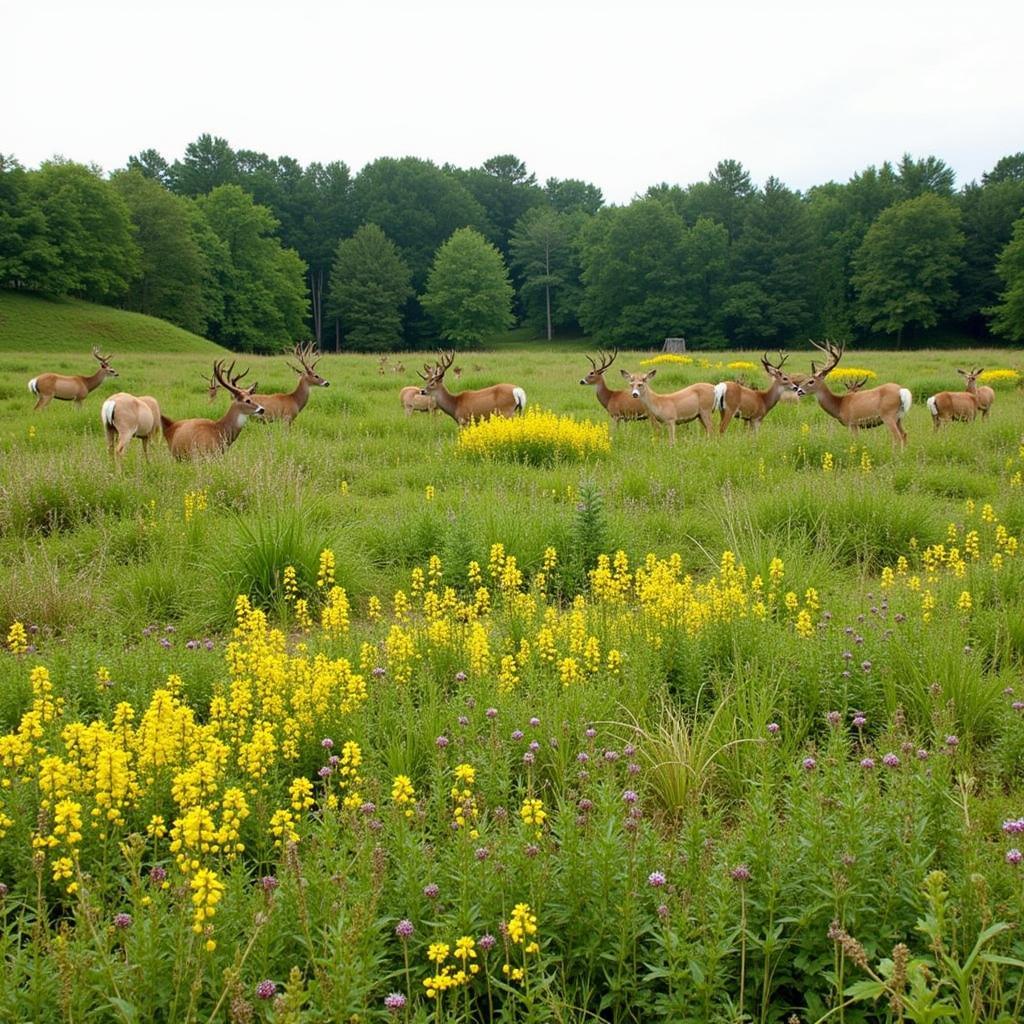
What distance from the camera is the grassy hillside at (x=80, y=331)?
1427 inches

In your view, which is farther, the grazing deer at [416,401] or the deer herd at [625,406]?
the grazing deer at [416,401]

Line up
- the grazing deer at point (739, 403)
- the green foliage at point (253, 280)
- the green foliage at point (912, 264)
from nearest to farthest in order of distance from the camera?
the grazing deer at point (739, 403)
the green foliage at point (912, 264)
the green foliage at point (253, 280)

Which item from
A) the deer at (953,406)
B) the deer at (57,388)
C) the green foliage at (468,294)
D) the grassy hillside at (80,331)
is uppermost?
the green foliage at (468,294)

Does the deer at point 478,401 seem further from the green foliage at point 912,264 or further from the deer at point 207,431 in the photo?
the green foliage at point 912,264

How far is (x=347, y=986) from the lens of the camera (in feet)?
5.88

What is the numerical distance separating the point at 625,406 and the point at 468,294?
48.6m

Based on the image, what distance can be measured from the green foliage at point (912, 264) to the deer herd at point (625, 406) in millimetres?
44222

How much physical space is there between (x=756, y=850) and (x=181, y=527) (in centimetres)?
539

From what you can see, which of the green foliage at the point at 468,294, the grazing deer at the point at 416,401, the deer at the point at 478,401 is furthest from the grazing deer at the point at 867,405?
the green foliage at the point at 468,294

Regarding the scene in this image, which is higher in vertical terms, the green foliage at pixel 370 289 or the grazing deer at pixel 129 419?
the green foliage at pixel 370 289

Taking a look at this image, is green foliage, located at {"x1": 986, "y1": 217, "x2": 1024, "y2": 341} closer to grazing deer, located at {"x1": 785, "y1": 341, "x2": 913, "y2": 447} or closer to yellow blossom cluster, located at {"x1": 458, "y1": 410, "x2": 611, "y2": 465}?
grazing deer, located at {"x1": 785, "y1": 341, "x2": 913, "y2": 447}

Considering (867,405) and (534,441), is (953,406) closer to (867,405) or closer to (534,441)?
(867,405)

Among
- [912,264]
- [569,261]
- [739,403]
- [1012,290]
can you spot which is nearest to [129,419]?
[739,403]

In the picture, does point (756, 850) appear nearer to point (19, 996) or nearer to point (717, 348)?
point (19, 996)
